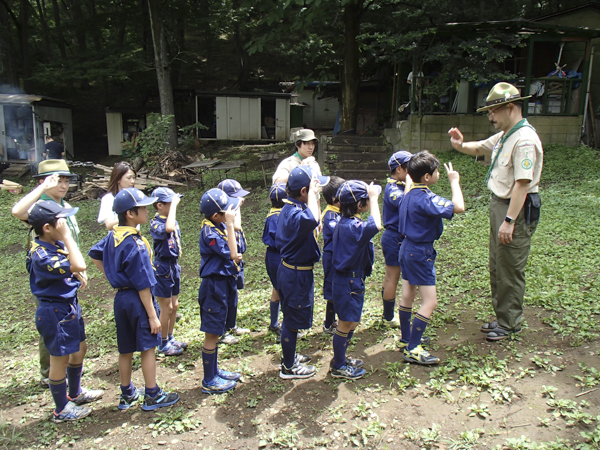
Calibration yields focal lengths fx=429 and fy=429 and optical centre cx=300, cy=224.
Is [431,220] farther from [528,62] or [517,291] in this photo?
[528,62]

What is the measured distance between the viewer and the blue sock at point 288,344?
3.64 m

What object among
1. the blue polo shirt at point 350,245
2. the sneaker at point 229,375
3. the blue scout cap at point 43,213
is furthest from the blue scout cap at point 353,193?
the blue scout cap at point 43,213

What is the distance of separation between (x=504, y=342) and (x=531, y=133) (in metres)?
1.89

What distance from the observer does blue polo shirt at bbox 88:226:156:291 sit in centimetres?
322

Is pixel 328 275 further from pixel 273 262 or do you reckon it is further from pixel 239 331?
pixel 239 331

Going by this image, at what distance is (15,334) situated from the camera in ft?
17.3

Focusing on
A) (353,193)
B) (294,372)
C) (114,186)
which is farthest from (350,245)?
(114,186)

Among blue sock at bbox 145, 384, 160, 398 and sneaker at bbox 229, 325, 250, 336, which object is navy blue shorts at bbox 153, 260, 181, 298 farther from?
blue sock at bbox 145, 384, 160, 398

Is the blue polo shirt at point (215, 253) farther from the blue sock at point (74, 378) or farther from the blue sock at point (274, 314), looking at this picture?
the blue sock at point (74, 378)

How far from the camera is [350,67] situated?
1333 cm

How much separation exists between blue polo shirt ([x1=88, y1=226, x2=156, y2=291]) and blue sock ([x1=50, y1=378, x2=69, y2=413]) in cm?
91

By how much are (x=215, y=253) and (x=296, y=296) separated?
2.56 feet

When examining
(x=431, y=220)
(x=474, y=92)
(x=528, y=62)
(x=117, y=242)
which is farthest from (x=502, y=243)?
(x=474, y=92)

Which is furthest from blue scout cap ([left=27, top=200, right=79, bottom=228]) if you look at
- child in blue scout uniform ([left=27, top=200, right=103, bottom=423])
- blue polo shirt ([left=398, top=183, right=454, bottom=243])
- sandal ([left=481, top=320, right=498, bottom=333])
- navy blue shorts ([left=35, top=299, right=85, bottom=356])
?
sandal ([left=481, top=320, right=498, bottom=333])
